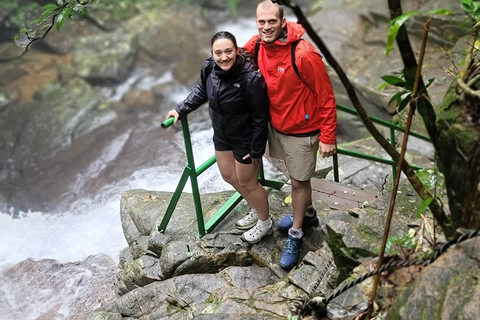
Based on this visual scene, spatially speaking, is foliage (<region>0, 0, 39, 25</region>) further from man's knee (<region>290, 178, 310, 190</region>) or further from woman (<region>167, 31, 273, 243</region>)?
man's knee (<region>290, 178, 310, 190</region>)

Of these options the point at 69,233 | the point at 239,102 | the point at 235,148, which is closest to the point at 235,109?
the point at 239,102

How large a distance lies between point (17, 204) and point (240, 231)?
5501 millimetres

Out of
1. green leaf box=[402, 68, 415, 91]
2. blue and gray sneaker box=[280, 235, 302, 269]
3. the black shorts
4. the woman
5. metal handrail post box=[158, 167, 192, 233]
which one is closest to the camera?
green leaf box=[402, 68, 415, 91]

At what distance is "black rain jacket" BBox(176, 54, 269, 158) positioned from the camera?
3.38 metres

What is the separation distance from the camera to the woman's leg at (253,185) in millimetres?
3738

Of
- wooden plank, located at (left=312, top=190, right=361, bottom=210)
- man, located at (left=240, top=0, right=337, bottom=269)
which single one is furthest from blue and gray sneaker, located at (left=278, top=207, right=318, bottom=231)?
wooden plank, located at (left=312, top=190, right=361, bottom=210)

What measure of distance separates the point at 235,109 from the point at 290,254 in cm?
126

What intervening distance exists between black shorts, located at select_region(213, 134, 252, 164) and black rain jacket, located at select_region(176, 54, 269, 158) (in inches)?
1.1

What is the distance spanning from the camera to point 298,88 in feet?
11.0

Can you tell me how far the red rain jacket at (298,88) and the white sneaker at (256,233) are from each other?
95 cm

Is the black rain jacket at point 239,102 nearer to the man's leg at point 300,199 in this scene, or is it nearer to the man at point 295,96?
the man at point 295,96

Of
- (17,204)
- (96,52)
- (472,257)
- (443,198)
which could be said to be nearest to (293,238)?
(443,198)

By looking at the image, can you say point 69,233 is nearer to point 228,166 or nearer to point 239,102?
point 228,166

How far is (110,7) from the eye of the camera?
13.3 metres
